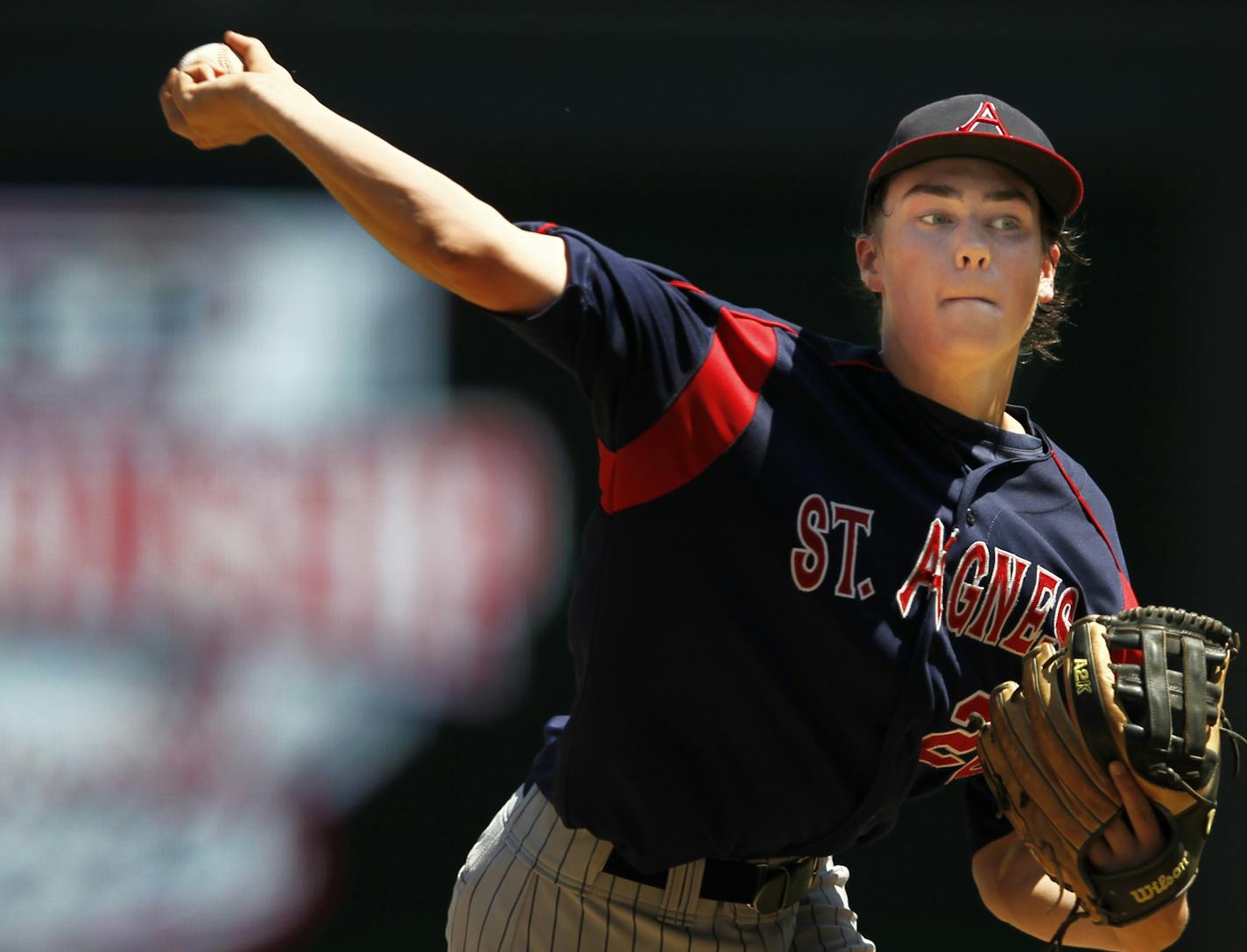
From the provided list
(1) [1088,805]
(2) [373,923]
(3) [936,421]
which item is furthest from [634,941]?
(2) [373,923]

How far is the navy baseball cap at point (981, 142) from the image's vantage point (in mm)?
1760

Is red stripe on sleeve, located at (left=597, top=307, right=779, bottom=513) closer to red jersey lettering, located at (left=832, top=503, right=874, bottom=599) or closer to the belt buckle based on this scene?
red jersey lettering, located at (left=832, top=503, right=874, bottom=599)

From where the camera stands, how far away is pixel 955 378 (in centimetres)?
179

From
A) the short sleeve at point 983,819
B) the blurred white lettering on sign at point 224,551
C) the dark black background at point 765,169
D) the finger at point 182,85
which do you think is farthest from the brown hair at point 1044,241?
the blurred white lettering on sign at point 224,551

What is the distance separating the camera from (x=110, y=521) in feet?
11.0

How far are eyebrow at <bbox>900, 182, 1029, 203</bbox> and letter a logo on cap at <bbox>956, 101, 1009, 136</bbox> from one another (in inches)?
2.7

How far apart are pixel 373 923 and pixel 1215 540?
212 centimetres

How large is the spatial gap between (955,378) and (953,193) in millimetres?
218

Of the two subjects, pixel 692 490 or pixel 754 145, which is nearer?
pixel 692 490

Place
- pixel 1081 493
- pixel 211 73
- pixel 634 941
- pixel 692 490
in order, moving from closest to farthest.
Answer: pixel 211 73
pixel 692 490
pixel 634 941
pixel 1081 493

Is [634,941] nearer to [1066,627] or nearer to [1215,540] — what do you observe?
[1066,627]

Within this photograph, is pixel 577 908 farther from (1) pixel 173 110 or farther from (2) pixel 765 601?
(1) pixel 173 110

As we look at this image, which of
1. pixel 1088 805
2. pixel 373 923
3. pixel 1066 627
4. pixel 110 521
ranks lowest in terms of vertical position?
pixel 373 923

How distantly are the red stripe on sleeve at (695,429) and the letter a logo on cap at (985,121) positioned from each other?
387 millimetres
